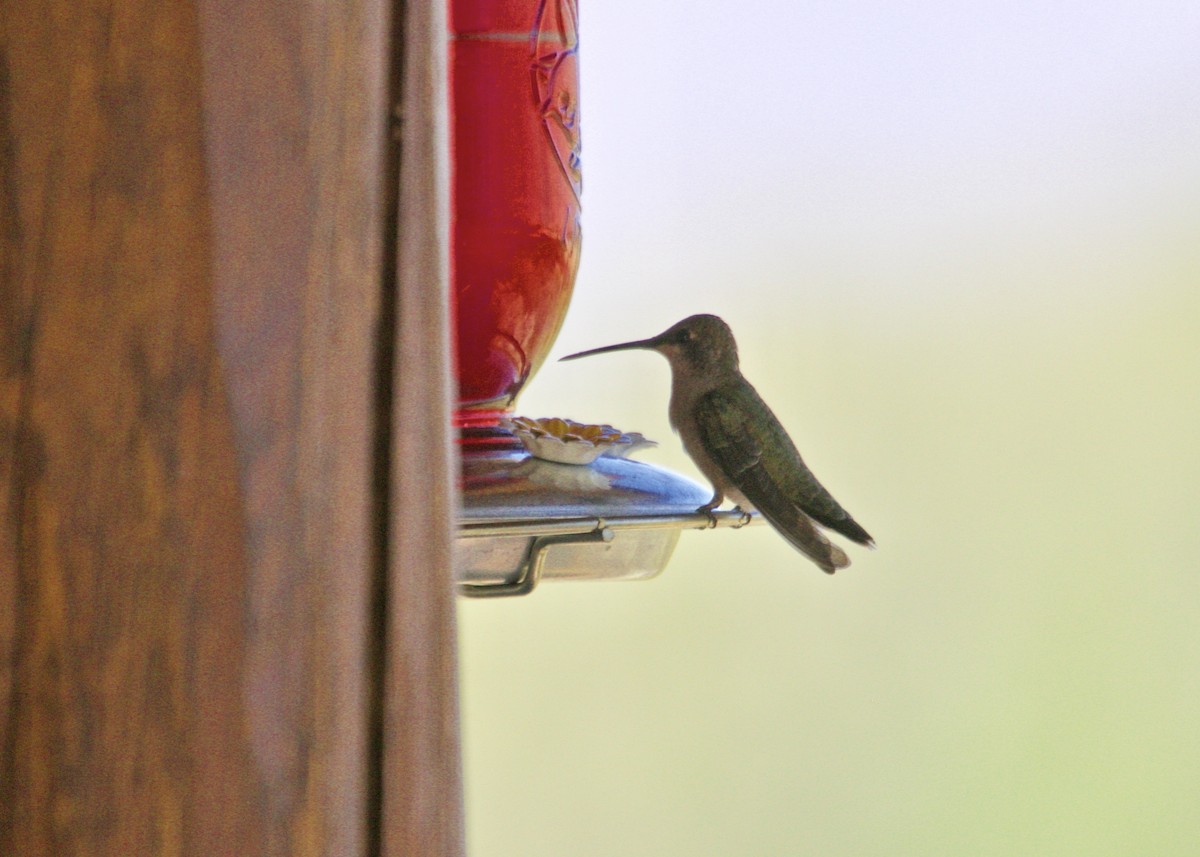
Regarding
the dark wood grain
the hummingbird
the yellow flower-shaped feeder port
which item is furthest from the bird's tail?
the dark wood grain

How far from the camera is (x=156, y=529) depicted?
23cm

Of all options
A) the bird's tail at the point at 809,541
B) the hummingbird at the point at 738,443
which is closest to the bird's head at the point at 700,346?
the hummingbird at the point at 738,443

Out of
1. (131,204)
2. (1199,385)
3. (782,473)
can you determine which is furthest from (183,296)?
(1199,385)

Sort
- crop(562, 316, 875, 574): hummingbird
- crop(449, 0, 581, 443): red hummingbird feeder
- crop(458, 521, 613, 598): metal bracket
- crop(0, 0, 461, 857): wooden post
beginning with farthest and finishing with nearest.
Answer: crop(562, 316, 875, 574): hummingbird, crop(449, 0, 581, 443): red hummingbird feeder, crop(458, 521, 613, 598): metal bracket, crop(0, 0, 461, 857): wooden post

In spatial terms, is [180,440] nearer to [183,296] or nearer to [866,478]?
[183,296]

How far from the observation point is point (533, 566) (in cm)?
69

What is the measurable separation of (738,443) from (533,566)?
35 cm

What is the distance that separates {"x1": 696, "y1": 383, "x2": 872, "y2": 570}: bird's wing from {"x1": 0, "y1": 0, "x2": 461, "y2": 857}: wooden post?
0.69 meters

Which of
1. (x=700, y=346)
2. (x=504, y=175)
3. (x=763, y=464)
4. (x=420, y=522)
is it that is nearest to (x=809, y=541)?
(x=763, y=464)

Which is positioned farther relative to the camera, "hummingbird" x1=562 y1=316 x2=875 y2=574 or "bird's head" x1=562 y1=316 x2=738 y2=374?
"bird's head" x1=562 y1=316 x2=738 y2=374

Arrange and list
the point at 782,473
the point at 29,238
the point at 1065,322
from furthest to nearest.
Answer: the point at 1065,322 < the point at 782,473 < the point at 29,238

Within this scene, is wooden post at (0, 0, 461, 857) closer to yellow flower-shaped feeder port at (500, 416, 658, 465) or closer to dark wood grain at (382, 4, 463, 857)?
dark wood grain at (382, 4, 463, 857)

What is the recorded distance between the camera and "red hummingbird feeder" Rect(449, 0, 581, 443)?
82 centimetres

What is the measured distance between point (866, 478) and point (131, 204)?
262cm
